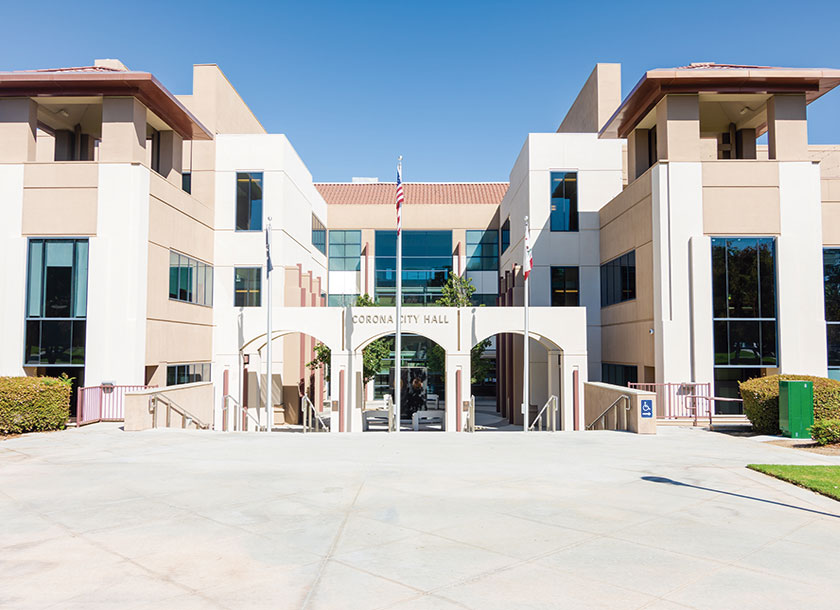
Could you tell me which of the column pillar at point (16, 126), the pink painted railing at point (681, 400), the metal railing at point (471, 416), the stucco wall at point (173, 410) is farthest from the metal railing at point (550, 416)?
the column pillar at point (16, 126)

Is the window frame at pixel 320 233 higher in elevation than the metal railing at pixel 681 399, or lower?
higher

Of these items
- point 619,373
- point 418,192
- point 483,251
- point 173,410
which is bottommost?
point 173,410

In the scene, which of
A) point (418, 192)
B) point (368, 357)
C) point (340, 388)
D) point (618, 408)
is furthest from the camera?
point (418, 192)

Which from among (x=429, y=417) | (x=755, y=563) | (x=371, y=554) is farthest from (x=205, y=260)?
(x=755, y=563)

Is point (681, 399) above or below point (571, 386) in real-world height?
below

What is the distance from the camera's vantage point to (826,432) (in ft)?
51.5

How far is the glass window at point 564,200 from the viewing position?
109ft

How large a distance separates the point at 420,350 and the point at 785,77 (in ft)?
84.3

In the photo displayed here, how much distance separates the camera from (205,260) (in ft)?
103

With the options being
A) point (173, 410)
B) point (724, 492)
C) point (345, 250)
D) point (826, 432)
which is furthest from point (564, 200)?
point (724, 492)

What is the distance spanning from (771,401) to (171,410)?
18139mm

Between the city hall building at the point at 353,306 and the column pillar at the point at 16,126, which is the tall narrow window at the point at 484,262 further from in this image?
the column pillar at the point at 16,126

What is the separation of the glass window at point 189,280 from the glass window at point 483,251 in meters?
19.9

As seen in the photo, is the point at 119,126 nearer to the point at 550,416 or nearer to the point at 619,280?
the point at 550,416
